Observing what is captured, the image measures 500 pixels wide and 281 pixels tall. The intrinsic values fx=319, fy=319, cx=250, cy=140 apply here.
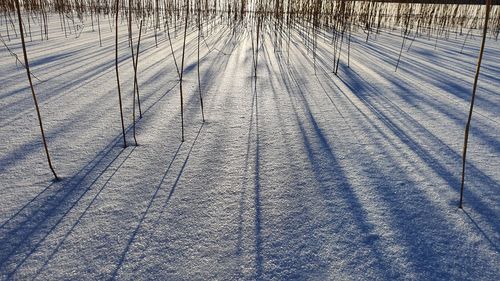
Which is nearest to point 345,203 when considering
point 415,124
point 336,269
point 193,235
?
point 336,269

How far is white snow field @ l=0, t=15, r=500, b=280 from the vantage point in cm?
56

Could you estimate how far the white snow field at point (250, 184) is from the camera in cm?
56

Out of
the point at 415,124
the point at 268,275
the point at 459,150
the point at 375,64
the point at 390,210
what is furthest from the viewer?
the point at 375,64

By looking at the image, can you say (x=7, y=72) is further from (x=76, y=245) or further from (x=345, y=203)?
(x=345, y=203)

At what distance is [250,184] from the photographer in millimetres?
805

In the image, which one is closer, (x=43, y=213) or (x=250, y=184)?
(x=43, y=213)

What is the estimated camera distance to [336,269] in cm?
55

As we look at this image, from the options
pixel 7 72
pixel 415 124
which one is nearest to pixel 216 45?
pixel 7 72

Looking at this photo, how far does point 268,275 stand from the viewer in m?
0.54

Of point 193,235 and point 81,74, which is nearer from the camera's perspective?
point 193,235

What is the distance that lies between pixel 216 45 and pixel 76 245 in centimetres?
252

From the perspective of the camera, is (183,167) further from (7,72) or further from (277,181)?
(7,72)

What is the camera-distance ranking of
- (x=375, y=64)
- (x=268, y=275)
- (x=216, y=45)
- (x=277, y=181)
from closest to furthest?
(x=268, y=275)
(x=277, y=181)
(x=375, y=64)
(x=216, y=45)

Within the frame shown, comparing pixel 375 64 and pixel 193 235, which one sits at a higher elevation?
pixel 375 64
